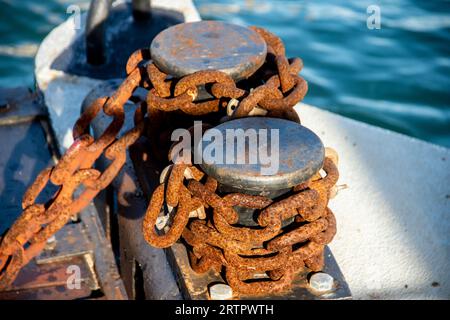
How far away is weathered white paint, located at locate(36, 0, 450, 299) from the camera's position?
2.00 m

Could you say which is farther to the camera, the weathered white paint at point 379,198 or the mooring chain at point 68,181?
the weathered white paint at point 379,198

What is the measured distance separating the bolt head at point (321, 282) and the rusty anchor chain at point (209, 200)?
3 cm

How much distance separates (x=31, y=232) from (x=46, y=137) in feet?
2.97

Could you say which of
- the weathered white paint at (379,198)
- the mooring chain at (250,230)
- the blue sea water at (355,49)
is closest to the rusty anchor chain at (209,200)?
the mooring chain at (250,230)

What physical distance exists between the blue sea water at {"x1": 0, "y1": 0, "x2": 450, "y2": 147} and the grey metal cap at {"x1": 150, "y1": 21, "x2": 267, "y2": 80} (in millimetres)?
2940

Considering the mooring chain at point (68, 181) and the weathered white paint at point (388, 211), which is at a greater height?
the mooring chain at point (68, 181)

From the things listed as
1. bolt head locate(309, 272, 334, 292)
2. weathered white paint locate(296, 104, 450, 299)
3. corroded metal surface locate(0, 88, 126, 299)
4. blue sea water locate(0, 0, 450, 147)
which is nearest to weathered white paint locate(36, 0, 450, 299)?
weathered white paint locate(296, 104, 450, 299)

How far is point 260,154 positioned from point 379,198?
1230 mm

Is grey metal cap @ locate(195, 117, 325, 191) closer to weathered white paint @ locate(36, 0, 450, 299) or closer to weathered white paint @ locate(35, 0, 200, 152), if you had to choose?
weathered white paint @ locate(36, 0, 450, 299)

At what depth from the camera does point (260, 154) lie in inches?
48.6

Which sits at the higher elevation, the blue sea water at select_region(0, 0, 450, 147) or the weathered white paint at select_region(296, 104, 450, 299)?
the weathered white paint at select_region(296, 104, 450, 299)

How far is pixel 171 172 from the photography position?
127 cm

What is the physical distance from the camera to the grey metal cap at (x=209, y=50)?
1517mm

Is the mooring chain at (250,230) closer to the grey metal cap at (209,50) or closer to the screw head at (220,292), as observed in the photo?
the screw head at (220,292)
